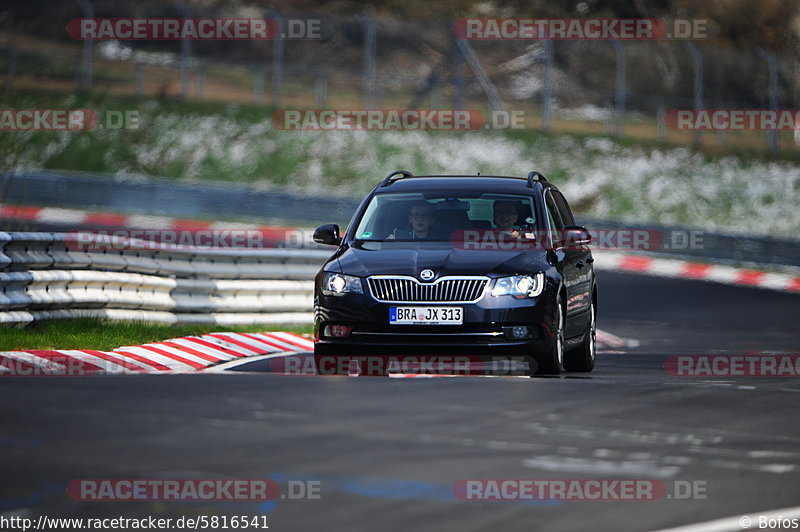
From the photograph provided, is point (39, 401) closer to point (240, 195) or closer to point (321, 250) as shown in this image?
point (321, 250)

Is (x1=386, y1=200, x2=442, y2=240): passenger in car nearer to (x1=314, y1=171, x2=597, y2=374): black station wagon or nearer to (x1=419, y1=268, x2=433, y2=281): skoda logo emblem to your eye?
(x1=314, y1=171, x2=597, y2=374): black station wagon

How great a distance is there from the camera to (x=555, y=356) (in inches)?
483

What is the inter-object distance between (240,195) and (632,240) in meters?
9.50

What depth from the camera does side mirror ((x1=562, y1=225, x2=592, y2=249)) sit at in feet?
43.0

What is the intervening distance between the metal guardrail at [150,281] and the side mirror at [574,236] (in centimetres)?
476

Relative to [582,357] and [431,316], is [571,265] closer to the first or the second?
[582,357]

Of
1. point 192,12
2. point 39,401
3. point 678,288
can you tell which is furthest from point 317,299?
point 192,12

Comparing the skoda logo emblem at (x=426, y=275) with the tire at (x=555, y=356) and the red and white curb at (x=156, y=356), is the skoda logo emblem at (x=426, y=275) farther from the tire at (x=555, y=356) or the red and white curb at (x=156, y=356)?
the red and white curb at (x=156, y=356)

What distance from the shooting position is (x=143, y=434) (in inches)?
333

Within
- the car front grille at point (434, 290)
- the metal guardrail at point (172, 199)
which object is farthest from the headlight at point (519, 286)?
the metal guardrail at point (172, 199)

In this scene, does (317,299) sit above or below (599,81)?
below

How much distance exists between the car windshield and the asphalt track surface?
1454mm

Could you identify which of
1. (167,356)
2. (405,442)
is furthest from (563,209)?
(405,442)

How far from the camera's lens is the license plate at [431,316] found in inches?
467
